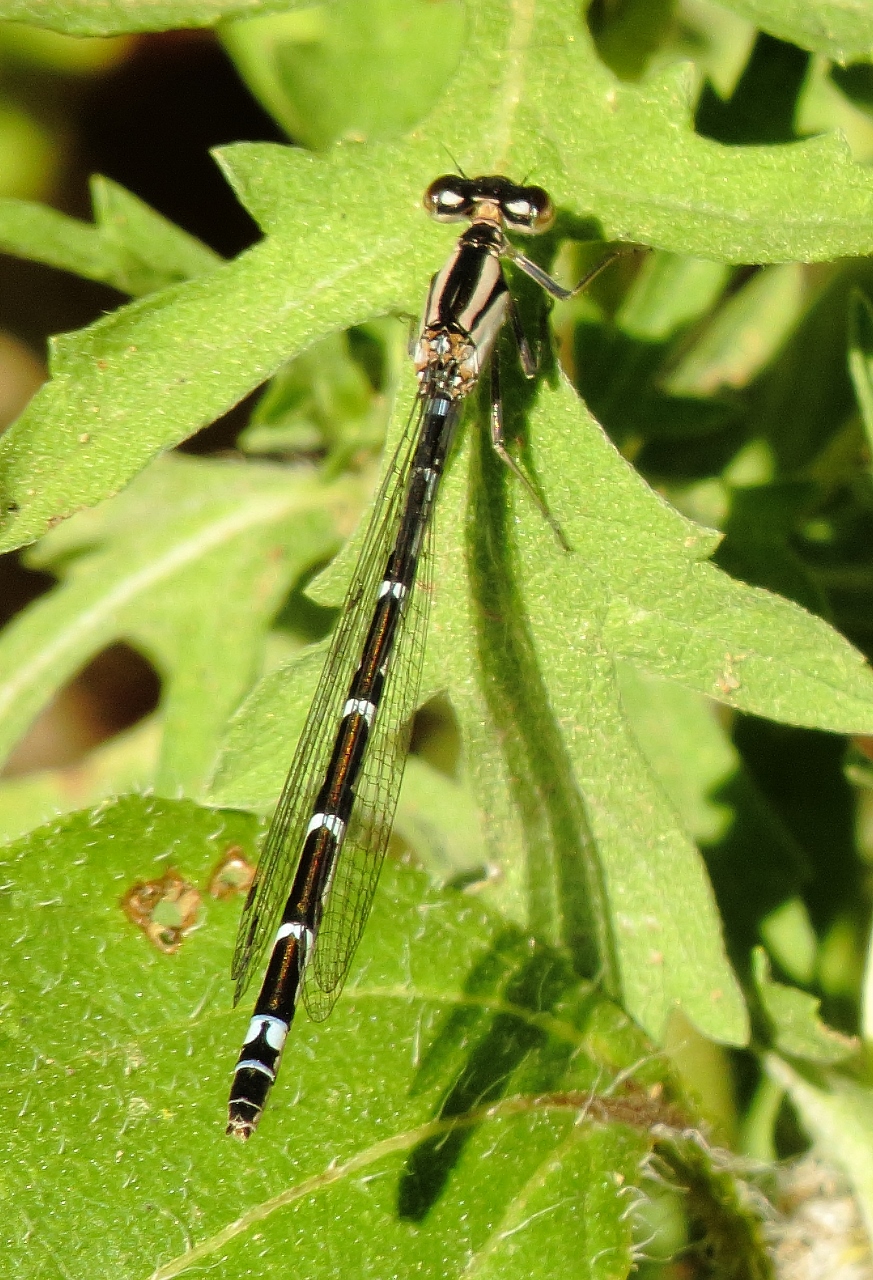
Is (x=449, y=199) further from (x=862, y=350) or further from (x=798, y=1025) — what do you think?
(x=798, y=1025)

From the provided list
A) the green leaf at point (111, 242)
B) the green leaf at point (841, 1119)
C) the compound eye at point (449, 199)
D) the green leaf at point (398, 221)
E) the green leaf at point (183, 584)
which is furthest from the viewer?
the green leaf at point (183, 584)

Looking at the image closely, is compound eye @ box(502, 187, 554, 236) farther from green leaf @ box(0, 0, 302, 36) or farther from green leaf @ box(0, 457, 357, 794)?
green leaf @ box(0, 457, 357, 794)

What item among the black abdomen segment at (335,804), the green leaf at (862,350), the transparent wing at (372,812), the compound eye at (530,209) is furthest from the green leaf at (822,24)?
the transparent wing at (372,812)

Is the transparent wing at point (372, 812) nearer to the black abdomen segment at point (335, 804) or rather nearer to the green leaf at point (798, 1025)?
the black abdomen segment at point (335, 804)

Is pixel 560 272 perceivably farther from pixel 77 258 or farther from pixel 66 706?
pixel 66 706

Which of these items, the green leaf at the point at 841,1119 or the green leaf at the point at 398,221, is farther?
the green leaf at the point at 841,1119
